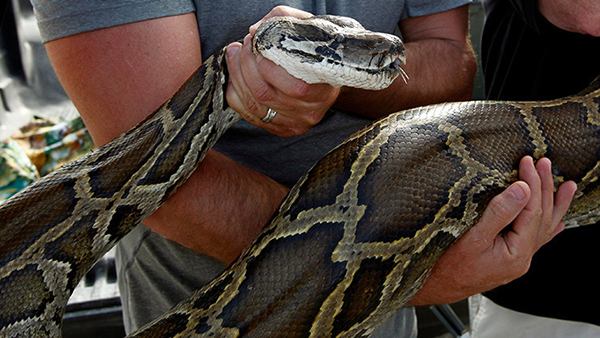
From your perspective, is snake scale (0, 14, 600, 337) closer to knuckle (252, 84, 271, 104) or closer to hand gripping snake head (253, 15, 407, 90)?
hand gripping snake head (253, 15, 407, 90)

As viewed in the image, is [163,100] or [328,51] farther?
[163,100]

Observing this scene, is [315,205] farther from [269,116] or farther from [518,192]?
[518,192]

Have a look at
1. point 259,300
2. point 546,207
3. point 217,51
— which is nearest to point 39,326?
point 259,300

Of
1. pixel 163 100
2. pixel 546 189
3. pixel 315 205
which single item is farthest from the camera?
pixel 163 100

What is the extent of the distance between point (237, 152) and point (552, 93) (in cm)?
142

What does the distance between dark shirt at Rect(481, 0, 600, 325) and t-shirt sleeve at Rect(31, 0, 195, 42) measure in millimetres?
1469

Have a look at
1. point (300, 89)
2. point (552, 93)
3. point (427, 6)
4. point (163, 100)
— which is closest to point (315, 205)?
point (300, 89)

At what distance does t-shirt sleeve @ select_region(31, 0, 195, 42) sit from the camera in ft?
4.91

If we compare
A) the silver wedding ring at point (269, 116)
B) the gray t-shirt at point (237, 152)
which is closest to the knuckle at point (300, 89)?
the silver wedding ring at point (269, 116)

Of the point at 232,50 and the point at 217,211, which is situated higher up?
the point at 232,50

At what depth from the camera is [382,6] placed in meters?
1.99

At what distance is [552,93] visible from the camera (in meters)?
2.08

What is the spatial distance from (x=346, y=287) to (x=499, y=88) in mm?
1489

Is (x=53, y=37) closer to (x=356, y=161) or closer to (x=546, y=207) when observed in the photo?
(x=356, y=161)
